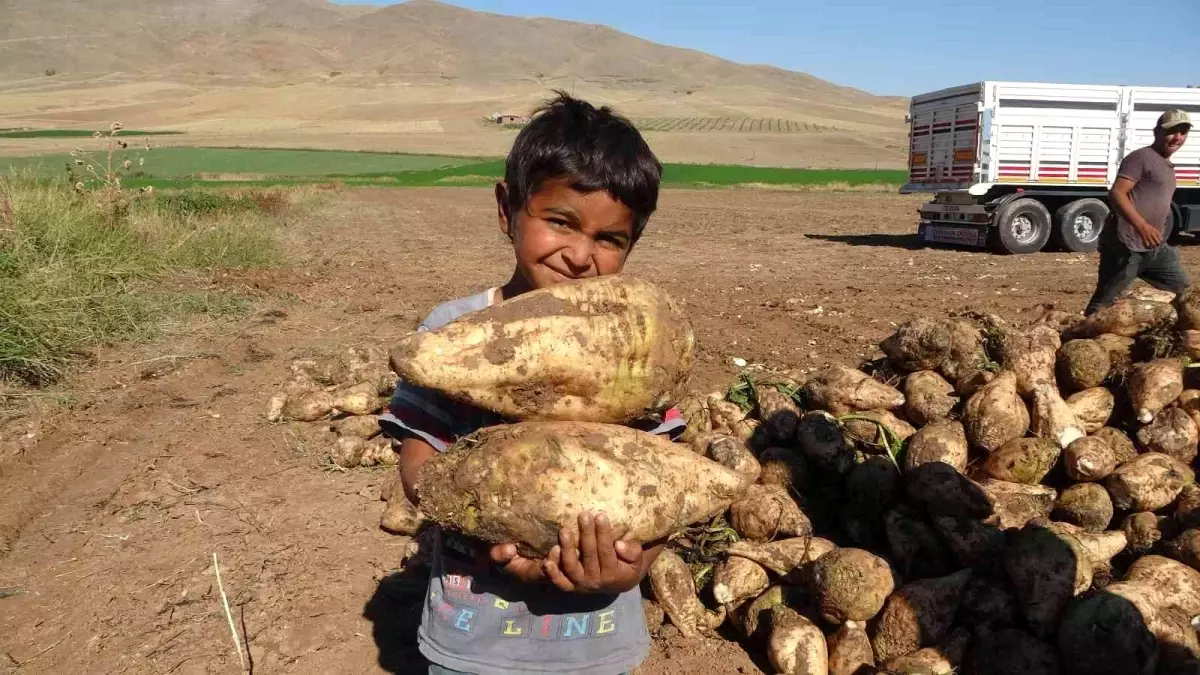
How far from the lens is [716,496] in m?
2.24

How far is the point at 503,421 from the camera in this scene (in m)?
2.16

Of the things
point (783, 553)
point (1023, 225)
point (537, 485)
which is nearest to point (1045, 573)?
point (783, 553)

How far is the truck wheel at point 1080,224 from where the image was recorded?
48.6ft

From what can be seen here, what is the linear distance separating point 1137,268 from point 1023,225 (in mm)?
9245

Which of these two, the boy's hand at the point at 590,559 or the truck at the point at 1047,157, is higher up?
the truck at the point at 1047,157

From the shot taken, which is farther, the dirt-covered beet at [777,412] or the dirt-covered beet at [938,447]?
the dirt-covered beet at [777,412]

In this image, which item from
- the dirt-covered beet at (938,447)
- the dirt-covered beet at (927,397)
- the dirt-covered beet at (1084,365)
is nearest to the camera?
the dirt-covered beet at (938,447)

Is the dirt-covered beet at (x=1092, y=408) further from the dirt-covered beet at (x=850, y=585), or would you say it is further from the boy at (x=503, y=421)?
the boy at (x=503, y=421)

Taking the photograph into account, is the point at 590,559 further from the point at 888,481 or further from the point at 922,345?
the point at 922,345

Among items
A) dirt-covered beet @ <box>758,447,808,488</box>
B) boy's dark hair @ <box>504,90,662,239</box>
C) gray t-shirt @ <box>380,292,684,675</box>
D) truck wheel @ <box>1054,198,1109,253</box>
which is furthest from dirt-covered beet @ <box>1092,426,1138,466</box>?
truck wheel @ <box>1054,198,1109,253</box>

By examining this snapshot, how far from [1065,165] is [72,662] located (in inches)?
642

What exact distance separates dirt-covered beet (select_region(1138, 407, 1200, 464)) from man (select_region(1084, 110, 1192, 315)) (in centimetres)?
297

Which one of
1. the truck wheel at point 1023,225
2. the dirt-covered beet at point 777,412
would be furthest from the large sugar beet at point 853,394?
the truck wheel at point 1023,225

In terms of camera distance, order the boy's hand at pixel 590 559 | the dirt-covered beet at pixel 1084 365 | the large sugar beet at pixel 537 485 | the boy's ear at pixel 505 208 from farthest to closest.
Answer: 1. the dirt-covered beet at pixel 1084 365
2. the boy's ear at pixel 505 208
3. the large sugar beet at pixel 537 485
4. the boy's hand at pixel 590 559
